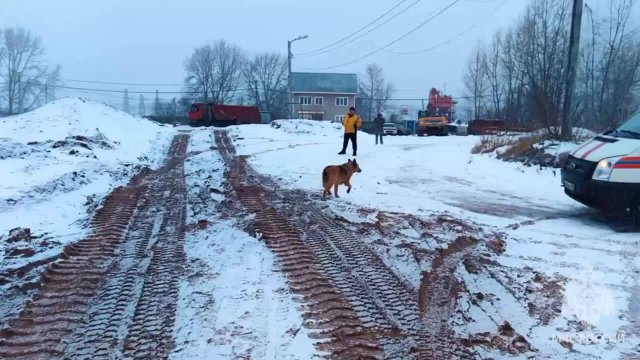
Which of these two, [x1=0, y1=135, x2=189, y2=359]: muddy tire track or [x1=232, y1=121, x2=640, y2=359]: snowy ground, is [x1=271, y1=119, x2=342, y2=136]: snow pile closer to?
[x1=232, y1=121, x2=640, y2=359]: snowy ground

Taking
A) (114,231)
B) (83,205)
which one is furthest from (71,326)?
(83,205)

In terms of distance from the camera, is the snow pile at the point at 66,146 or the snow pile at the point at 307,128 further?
the snow pile at the point at 307,128

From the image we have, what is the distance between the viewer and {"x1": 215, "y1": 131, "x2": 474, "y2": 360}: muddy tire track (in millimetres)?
3696

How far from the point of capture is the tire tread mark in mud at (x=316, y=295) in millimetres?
3566

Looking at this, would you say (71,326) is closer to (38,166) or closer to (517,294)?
(517,294)

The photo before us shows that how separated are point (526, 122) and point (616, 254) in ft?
48.1

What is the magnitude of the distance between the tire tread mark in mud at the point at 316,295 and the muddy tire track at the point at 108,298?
1067mm

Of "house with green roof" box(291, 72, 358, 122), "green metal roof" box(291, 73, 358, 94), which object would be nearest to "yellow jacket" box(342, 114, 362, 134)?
"house with green roof" box(291, 72, 358, 122)

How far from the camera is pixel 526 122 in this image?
19.9 metres

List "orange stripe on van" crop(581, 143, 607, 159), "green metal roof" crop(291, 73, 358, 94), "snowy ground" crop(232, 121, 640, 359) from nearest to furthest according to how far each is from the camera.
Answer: "snowy ground" crop(232, 121, 640, 359), "orange stripe on van" crop(581, 143, 607, 159), "green metal roof" crop(291, 73, 358, 94)

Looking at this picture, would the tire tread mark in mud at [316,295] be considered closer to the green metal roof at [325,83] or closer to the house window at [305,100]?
the house window at [305,100]

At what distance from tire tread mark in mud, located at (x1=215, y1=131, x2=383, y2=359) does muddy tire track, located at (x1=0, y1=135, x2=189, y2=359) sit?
1.07m

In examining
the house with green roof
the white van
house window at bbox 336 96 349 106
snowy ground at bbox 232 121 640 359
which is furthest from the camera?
house window at bbox 336 96 349 106

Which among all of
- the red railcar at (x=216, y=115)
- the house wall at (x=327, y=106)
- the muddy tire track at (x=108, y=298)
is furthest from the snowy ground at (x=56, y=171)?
the house wall at (x=327, y=106)
